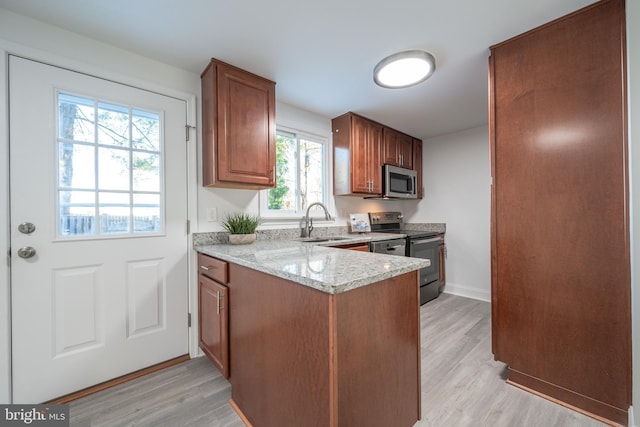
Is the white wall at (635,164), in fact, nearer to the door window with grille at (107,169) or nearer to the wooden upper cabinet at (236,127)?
the wooden upper cabinet at (236,127)

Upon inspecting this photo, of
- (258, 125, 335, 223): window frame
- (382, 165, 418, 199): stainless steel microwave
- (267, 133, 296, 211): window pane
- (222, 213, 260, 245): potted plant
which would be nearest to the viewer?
(222, 213, 260, 245): potted plant

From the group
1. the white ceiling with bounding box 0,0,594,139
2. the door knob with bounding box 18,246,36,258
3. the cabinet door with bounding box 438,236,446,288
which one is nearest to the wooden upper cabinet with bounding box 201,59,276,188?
the white ceiling with bounding box 0,0,594,139

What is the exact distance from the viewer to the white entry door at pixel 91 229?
1385 mm

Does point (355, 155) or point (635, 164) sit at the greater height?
point (355, 155)

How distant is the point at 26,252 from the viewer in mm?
1373

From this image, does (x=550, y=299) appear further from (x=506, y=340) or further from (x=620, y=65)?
(x=620, y=65)

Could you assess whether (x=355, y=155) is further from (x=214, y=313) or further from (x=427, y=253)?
(x=214, y=313)

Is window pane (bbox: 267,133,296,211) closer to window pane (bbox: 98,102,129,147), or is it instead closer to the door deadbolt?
window pane (bbox: 98,102,129,147)

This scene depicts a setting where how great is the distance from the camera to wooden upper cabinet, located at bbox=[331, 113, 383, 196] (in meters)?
2.80

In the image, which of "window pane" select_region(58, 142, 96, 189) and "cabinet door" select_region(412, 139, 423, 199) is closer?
"window pane" select_region(58, 142, 96, 189)

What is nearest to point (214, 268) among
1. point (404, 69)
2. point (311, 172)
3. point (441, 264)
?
point (311, 172)

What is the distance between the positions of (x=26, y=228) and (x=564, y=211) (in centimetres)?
297

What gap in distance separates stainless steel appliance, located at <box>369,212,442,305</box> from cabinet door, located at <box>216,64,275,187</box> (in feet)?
5.93

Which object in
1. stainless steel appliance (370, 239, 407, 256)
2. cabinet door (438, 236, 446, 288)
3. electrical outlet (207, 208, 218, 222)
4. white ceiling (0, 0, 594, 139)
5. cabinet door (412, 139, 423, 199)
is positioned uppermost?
white ceiling (0, 0, 594, 139)
